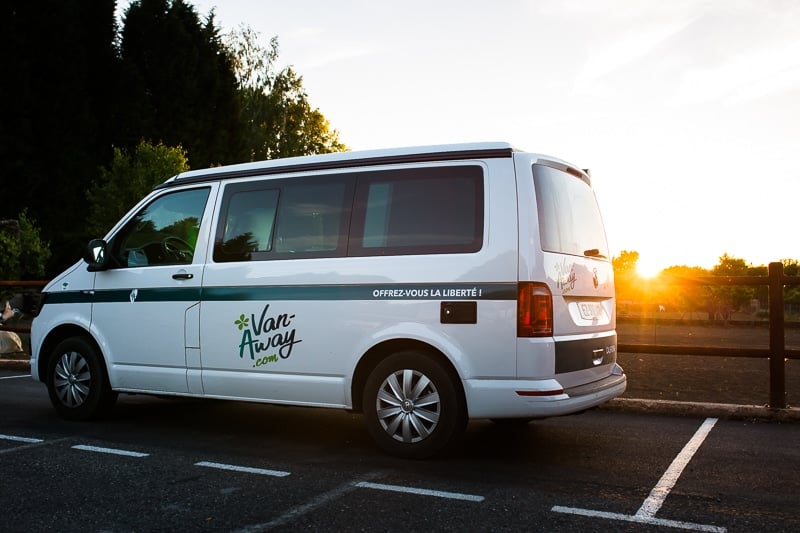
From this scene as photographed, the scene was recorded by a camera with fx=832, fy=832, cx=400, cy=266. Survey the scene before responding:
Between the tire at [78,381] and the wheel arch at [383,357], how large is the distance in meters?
2.56

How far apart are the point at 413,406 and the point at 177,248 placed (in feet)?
8.44

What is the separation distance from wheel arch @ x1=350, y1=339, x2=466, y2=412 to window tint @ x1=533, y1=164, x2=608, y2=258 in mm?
1044

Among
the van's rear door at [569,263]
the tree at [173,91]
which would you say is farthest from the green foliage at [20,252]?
the van's rear door at [569,263]

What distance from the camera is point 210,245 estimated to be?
22.3 ft

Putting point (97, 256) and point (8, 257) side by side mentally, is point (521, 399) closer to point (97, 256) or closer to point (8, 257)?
point (97, 256)

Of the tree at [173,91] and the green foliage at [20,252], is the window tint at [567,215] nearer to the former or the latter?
the green foliage at [20,252]

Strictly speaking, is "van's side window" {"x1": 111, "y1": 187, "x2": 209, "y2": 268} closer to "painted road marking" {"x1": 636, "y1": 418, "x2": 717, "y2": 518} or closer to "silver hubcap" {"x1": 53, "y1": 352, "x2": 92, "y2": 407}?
"silver hubcap" {"x1": 53, "y1": 352, "x2": 92, "y2": 407}

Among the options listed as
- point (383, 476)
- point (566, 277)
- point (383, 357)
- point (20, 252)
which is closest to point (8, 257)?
point (20, 252)

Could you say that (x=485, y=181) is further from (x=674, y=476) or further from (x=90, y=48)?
(x=90, y=48)

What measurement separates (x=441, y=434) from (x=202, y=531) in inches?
77.5

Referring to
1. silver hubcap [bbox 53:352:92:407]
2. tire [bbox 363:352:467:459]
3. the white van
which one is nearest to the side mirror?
the white van

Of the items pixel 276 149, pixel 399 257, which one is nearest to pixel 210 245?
pixel 399 257

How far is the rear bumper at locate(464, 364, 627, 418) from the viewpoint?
214 inches

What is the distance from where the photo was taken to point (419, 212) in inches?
232
